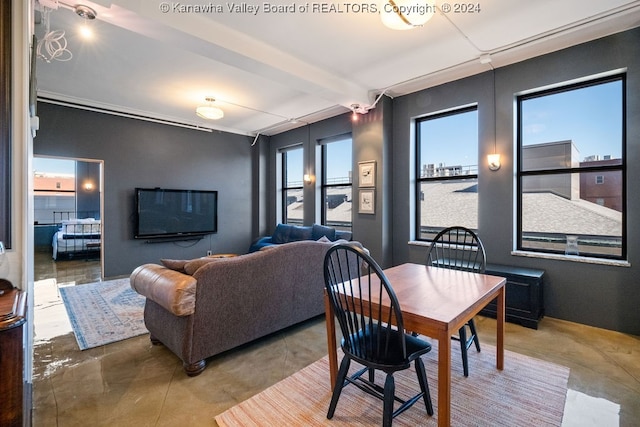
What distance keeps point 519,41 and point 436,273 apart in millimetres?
2602

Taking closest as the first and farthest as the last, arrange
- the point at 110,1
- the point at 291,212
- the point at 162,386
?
the point at 162,386
the point at 110,1
the point at 291,212

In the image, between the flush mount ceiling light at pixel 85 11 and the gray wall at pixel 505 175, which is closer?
the flush mount ceiling light at pixel 85 11

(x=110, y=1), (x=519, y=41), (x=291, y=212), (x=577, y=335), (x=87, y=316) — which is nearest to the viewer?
(x=110, y=1)

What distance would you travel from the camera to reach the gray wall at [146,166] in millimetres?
4734

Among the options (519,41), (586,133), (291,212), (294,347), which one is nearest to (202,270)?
(294,347)

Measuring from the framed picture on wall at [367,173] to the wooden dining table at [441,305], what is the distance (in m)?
2.31

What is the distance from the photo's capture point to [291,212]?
6852 mm

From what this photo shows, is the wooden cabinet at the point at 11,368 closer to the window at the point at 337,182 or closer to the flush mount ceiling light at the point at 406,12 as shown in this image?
the flush mount ceiling light at the point at 406,12

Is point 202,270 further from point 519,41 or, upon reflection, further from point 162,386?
point 519,41

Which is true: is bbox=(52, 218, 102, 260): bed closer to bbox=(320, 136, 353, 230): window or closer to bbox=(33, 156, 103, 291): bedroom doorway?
bbox=(33, 156, 103, 291): bedroom doorway

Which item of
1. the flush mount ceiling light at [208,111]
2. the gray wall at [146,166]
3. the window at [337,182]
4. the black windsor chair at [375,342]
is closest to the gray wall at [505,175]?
the window at [337,182]

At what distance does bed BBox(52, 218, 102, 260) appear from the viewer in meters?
6.39

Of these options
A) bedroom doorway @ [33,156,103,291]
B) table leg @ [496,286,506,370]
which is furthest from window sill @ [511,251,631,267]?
bedroom doorway @ [33,156,103,291]

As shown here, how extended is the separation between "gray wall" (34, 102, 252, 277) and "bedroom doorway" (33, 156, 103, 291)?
3.44 ft
